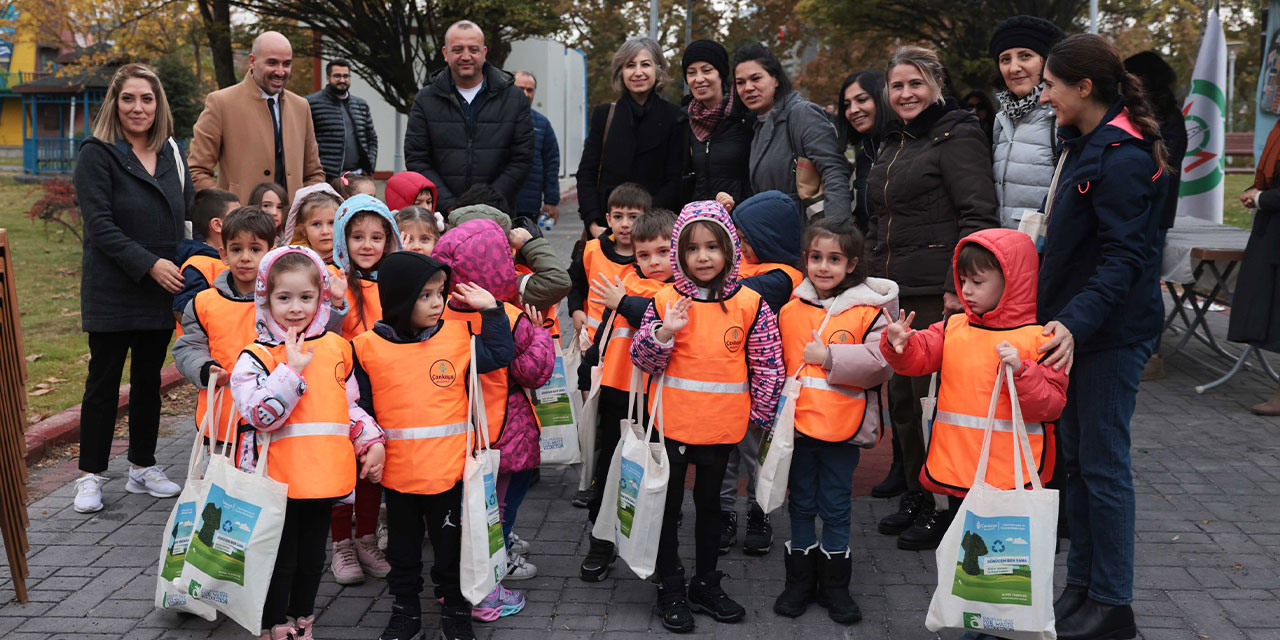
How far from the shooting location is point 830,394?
162 inches

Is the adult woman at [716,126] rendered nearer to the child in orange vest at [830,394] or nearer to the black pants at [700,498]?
the child in orange vest at [830,394]

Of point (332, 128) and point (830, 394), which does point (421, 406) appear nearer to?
point (830, 394)

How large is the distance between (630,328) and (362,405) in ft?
4.05

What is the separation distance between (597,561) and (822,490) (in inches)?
40.1

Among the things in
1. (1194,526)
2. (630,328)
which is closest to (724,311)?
(630,328)

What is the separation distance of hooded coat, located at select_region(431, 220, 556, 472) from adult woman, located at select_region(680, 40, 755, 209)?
201cm

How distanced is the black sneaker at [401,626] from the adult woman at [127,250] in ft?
6.89

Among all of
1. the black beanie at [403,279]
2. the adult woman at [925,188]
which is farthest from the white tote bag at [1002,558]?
the black beanie at [403,279]

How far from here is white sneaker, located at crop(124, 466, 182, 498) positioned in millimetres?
5523

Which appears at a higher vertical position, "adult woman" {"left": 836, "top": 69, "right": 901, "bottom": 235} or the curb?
"adult woman" {"left": 836, "top": 69, "right": 901, "bottom": 235}

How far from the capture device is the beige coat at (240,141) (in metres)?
6.19

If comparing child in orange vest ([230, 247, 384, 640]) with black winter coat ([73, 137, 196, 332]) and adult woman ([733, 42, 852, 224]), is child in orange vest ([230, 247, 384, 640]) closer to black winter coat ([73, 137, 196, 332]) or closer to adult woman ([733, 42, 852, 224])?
black winter coat ([73, 137, 196, 332])

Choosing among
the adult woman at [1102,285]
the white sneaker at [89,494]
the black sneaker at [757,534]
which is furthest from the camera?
the white sneaker at [89,494]

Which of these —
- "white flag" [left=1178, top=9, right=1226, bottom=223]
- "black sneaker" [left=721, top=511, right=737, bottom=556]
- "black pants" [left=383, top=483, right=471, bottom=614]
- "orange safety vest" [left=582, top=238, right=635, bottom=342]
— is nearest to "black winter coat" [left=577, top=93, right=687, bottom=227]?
"orange safety vest" [left=582, top=238, right=635, bottom=342]
